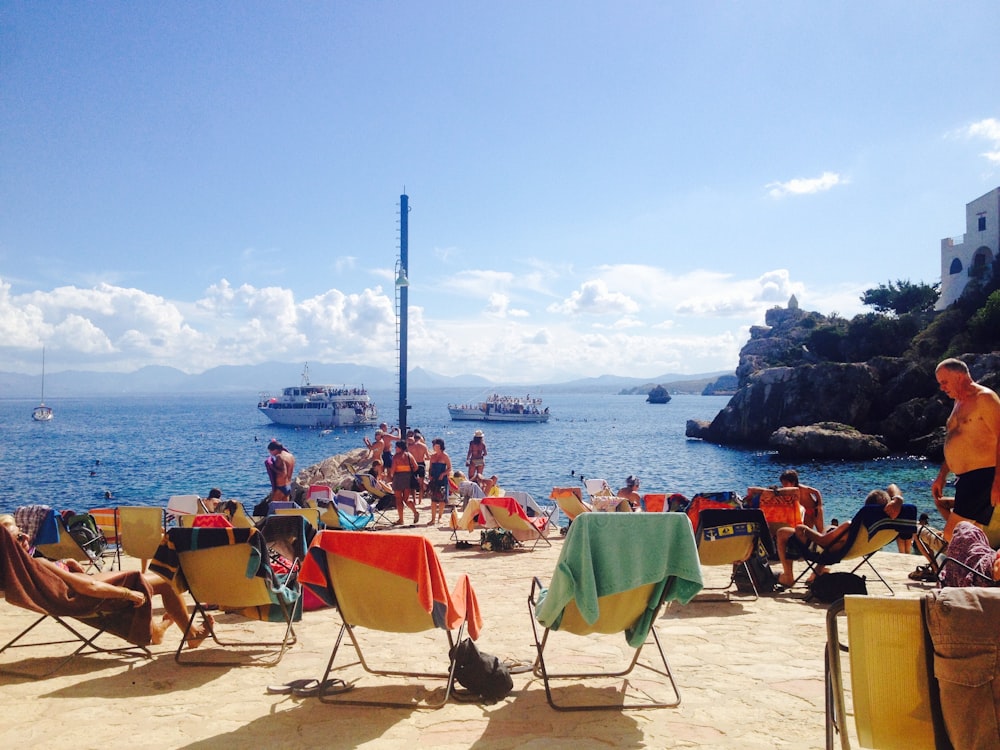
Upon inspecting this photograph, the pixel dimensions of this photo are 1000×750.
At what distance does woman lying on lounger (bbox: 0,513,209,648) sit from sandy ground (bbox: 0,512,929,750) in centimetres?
17

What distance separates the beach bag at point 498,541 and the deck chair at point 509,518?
0.13 meters

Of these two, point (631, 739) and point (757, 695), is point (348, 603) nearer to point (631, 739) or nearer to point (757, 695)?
point (631, 739)

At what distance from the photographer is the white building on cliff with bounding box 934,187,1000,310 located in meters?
54.1

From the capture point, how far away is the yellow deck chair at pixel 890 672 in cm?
207

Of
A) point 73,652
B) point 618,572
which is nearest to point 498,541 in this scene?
point 73,652

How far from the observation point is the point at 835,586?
20.6ft

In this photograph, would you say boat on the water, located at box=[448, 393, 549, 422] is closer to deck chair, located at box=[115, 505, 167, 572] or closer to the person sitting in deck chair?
the person sitting in deck chair

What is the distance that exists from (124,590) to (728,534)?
5033 mm

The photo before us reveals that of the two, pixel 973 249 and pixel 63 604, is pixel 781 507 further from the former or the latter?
pixel 973 249

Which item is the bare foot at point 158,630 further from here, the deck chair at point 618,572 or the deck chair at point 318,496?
the deck chair at point 318,496

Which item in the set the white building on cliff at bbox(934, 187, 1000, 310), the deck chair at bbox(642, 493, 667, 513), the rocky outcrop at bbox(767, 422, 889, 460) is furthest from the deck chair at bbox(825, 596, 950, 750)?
the white building on cliff at bbox(934, 187, 1000, 310)

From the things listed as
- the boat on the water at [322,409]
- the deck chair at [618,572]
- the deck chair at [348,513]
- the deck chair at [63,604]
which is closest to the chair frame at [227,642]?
the deck chair at [63,604]

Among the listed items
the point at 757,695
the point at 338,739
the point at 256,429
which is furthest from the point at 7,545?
the point at 256,429

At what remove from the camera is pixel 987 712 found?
200cm
